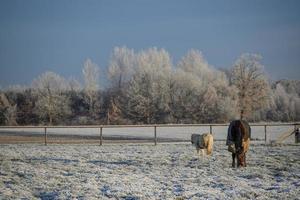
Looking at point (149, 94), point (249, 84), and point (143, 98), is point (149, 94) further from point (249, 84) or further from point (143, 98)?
point (249, 84)

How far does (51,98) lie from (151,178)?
2320 inches

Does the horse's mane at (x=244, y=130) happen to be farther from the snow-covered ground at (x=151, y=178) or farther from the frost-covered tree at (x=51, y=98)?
the frost-covered tree at (x=51, y=98)

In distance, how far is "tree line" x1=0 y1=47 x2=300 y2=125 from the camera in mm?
62406

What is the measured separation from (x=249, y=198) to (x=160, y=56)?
64.0 m

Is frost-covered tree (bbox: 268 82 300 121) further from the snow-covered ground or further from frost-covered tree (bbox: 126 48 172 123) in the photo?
the snow-covered ground

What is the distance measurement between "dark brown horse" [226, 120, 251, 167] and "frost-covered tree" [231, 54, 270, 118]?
2288cm

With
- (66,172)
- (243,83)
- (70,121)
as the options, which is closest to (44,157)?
(66,172)

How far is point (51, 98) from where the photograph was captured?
228ft

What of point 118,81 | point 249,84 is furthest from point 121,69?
point 249,84

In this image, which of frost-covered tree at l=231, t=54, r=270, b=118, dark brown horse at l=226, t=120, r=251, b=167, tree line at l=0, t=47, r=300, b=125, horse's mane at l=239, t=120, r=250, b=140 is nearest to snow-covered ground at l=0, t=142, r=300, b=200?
dark brown horse at l=226, t=120, r=251, b=167

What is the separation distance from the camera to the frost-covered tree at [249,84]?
38.4 meters

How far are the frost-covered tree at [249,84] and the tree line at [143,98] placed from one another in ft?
53.8

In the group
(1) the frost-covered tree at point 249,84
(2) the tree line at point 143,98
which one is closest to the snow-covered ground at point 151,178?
(1) the frost-covered tree at point 249,84

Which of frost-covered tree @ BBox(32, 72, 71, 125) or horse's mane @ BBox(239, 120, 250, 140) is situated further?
frost-covered tree @ BBox(32, 72, 71, 125)
